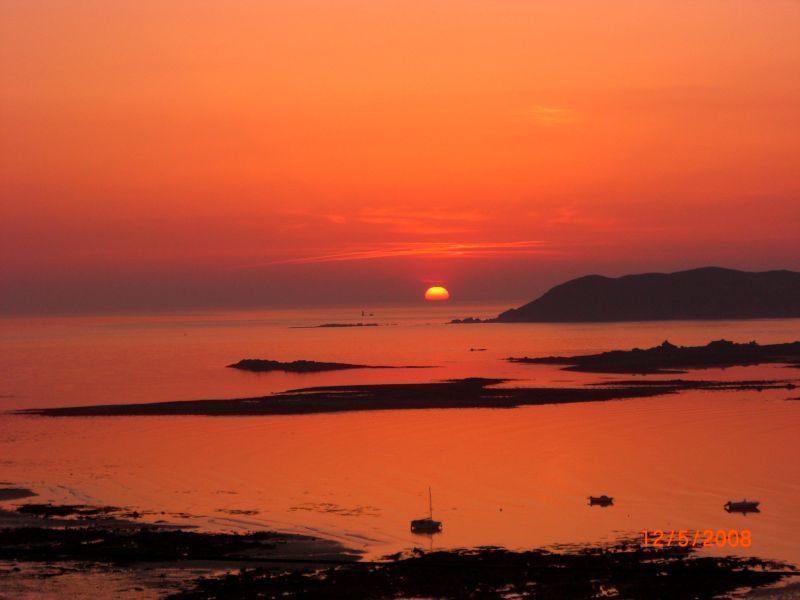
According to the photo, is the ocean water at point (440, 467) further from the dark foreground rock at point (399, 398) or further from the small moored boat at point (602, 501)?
the dark foreground rock at point (399, 398)

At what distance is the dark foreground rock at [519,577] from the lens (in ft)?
74.5

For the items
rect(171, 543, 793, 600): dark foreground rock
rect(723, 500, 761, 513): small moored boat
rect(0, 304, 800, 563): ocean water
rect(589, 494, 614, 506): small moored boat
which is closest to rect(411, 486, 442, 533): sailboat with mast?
rect(0, 304, 800, 563): ocean water

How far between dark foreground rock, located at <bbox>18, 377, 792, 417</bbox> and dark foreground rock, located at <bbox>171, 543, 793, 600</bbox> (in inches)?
1431

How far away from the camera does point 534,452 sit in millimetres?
43938

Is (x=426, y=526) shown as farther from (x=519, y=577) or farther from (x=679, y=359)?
(x=679, y=359)

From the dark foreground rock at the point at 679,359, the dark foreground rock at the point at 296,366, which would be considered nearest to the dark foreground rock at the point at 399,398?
the dark foreground rock at the point at 679,359

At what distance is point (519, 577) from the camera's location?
23844mm

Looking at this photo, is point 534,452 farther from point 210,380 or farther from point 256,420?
point 210,380

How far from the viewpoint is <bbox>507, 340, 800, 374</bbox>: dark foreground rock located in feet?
302

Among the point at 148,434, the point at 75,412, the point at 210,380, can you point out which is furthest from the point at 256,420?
the point at 210,380

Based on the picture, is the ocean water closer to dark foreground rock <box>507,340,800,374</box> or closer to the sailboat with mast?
the sailboat with mast

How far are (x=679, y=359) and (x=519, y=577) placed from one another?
A: 75.6m

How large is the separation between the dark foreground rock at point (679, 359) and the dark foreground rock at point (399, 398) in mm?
15526

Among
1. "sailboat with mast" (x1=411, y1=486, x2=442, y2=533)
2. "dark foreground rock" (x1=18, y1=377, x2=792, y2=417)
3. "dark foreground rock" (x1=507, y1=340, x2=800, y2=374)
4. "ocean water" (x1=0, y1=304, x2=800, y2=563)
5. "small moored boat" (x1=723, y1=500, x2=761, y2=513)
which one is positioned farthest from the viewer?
"dark foreground rock" (x1=507, y1=340, x2=800, y2=374)
